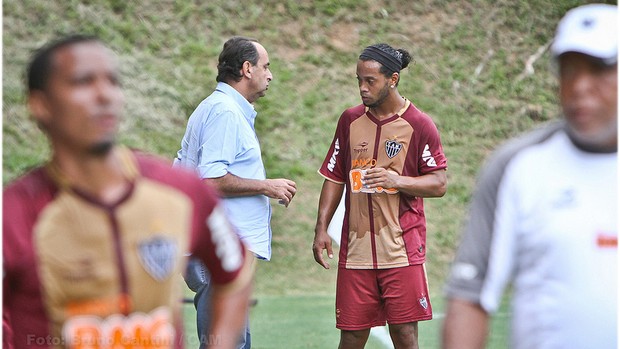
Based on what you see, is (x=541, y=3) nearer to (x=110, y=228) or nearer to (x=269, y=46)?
(x=269, y=46)

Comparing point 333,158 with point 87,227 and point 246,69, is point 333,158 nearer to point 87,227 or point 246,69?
point 246,69

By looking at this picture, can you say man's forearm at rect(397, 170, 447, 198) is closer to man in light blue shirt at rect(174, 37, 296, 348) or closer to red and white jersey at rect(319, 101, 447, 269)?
red and white jersey at rect(319, 101, 447, 269)

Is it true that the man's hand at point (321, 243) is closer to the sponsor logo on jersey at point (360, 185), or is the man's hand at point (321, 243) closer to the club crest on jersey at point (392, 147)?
the sponsor logo on jersey at point (360, 185)

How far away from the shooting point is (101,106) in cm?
297

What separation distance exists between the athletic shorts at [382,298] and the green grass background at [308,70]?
6294 mm

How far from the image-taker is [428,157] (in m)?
7.38

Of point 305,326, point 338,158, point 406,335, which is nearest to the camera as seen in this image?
point 406,335

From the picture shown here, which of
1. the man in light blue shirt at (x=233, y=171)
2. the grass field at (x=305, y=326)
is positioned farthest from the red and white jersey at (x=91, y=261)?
the grass field at (x=305, y=326)

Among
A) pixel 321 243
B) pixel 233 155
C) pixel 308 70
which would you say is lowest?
pixel 321 243

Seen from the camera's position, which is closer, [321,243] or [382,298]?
[382,298]

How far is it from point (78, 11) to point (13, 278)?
14.8 meters

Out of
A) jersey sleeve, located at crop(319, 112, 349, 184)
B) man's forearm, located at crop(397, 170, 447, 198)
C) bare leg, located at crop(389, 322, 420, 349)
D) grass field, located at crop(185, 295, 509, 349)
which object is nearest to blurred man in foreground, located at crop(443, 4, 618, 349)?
man's forearm, located at crop(397, 170, 447, 198)

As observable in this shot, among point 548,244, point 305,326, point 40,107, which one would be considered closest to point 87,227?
point 40,107

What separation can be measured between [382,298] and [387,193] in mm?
732
